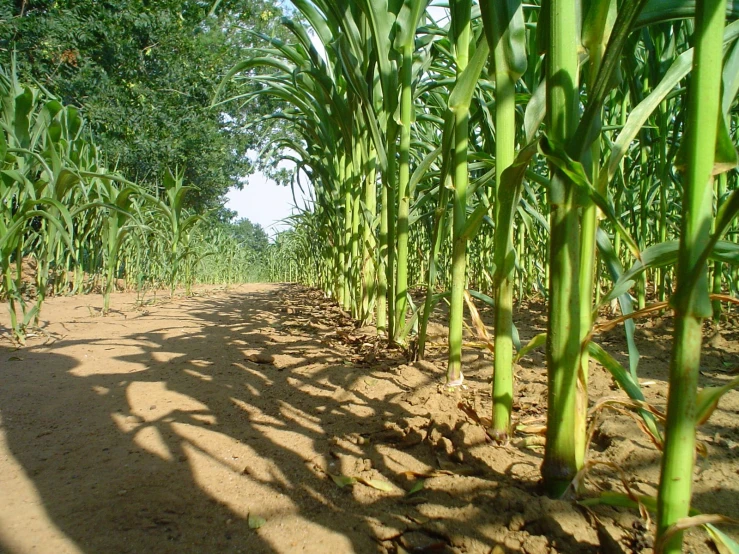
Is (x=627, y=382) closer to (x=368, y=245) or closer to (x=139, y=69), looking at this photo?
(x=368, y=245)

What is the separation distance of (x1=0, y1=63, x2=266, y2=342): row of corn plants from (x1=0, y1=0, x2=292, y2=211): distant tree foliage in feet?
12.8

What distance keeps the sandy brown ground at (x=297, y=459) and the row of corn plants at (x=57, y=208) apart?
1.77 feet

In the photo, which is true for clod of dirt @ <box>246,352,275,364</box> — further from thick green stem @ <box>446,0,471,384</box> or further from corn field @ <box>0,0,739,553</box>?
thick green stem @ <box>446,0,471,384</box>

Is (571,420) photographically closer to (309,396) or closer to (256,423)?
(256,423)

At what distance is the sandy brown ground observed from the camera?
2.18ft

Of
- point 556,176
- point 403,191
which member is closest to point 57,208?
point 403,191

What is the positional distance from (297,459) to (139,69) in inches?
401

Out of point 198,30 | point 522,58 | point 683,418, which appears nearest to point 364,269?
point 522,58

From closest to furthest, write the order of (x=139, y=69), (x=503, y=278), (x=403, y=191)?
1. (x=503, y=278)
2. (x=403, y=191)
3. (x=139, y=69)

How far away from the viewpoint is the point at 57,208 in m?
1.99

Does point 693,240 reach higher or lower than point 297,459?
higher

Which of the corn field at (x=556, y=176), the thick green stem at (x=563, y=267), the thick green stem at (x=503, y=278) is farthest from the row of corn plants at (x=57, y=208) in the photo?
the thick green stem at (x=563, y=267)

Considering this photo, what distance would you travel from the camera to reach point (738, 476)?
2.72 feet

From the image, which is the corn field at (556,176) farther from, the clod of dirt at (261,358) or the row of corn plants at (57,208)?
the clod of dirt at (261,358)
